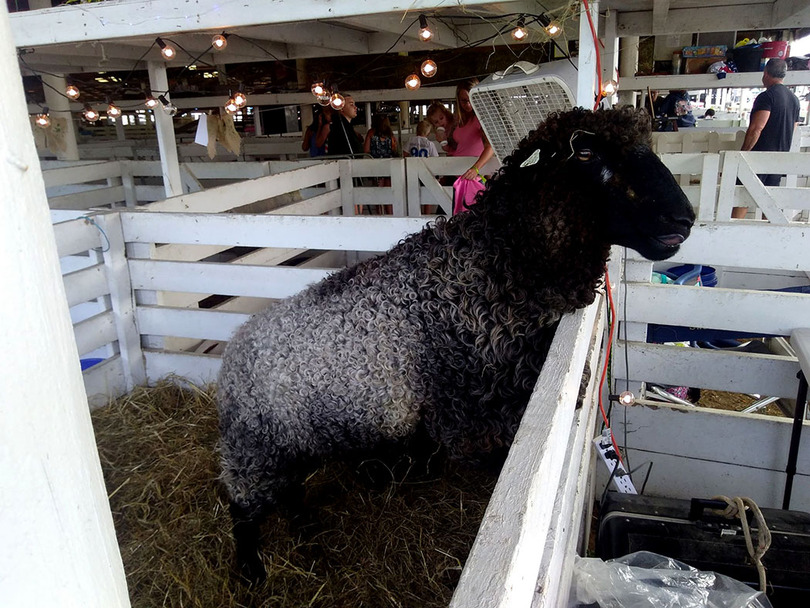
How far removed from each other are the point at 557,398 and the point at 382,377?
98cm

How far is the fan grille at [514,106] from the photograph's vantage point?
2.93 m

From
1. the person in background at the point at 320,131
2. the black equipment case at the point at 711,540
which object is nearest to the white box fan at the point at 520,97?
the black equipment case at the point at 711,540

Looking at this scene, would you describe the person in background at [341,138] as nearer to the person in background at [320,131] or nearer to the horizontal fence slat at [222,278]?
the person in background at [320,131]

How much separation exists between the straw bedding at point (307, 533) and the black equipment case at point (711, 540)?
0.64m

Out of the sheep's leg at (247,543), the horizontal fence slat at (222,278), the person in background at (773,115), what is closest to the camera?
→ the sheep's leg at (247,543)

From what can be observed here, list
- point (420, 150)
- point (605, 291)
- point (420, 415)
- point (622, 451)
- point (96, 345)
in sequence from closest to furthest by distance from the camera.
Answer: point (420, 415) < point (605, 291) < point (622, 451) < point (96, 345) < point (420, 150)

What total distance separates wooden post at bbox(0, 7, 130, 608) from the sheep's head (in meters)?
Result: 1.70

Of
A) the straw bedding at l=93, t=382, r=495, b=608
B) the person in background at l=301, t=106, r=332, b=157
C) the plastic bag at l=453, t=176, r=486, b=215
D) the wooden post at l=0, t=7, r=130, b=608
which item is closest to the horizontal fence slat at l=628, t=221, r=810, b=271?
the plastic bag at l=453, t=176, r=486, b=215

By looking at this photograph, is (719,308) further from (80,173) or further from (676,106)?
(676,106)

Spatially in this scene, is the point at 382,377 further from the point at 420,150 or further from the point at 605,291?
the point at 420,150

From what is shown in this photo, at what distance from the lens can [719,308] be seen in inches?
103

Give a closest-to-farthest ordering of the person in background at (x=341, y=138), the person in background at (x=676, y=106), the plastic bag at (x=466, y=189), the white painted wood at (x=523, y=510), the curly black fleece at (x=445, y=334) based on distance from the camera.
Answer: the white painted wood at (x=523, y=510), the curly black fleece at (x=445, y=334), the plastic bag at (x=466, y=189), the person in background at (x=341, y=138), the person in background at (x=676, y=106)

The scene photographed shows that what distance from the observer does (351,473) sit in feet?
9.23

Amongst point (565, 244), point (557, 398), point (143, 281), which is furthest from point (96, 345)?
point (557, 398)
